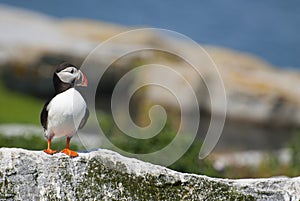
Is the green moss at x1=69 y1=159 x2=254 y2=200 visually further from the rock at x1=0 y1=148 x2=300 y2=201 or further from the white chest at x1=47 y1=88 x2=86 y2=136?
the white chest at x1=47 y1=88 x2=86 y2=136

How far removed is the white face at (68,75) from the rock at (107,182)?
437 millimetres

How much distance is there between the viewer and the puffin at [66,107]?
144 inches

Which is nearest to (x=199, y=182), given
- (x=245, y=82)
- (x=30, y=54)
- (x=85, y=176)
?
(x=85, y=176)

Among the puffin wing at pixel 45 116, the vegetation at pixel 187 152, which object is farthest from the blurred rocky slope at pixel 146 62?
the puffin wing at pixel 45 116

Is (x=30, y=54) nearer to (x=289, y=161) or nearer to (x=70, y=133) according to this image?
(x=289, y=161)

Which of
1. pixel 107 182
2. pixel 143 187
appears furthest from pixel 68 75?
pixel 143 187

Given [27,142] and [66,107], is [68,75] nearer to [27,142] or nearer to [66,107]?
[66,107]

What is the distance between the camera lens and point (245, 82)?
46.3ft

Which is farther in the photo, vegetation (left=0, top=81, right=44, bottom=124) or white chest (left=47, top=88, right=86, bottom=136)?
vegetation (left=0, top=81, right=44, bottom=124)

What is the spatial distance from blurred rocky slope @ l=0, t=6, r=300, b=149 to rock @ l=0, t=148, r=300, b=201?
761 cm

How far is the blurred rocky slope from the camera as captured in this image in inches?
540

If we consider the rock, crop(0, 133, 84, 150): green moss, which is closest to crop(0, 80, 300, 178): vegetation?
crop(0, 133, 84, 150): green moss

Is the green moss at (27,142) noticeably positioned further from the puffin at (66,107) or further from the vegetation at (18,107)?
the vegetation at (18,107)

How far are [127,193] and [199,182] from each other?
432mm
